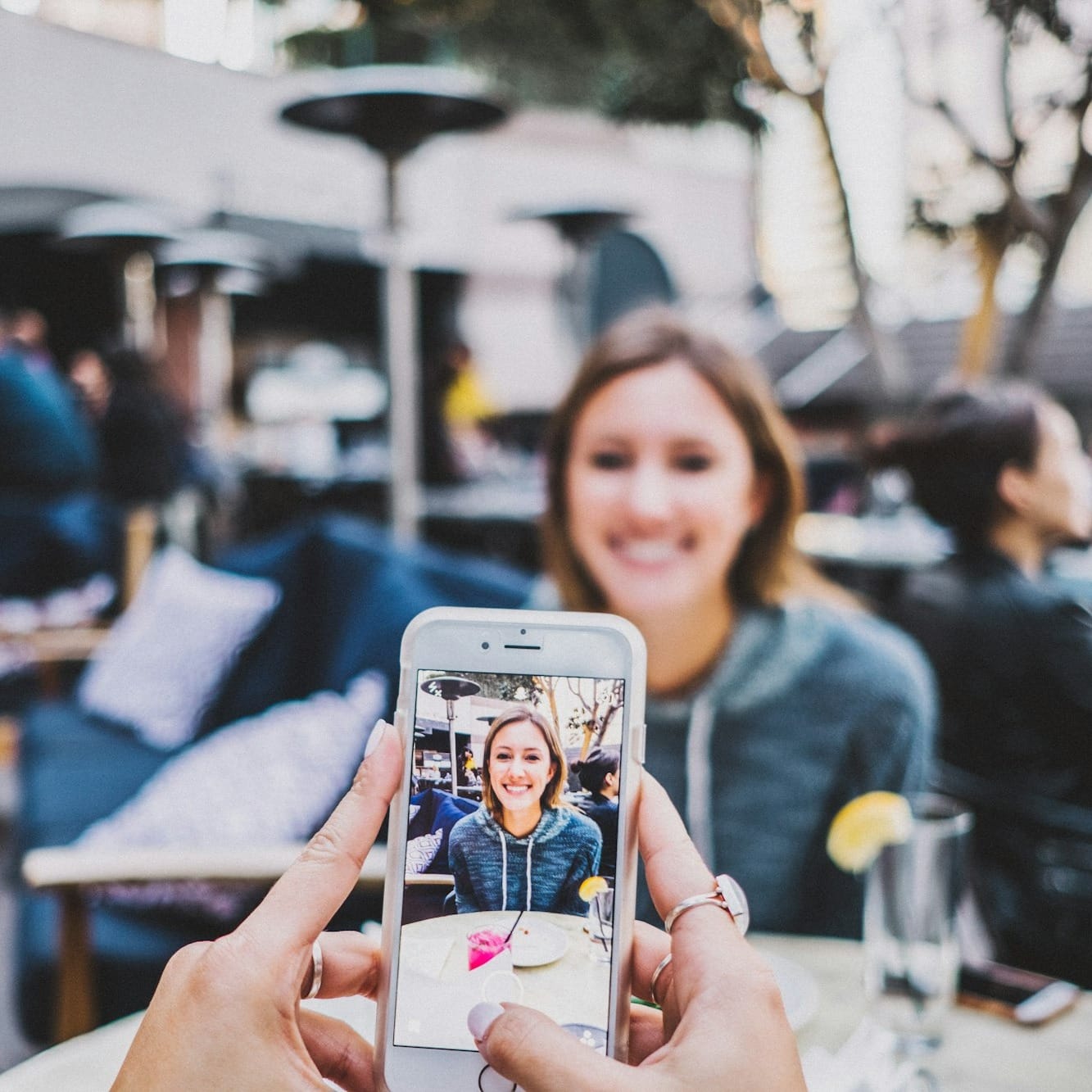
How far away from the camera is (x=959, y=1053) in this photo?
0.93m

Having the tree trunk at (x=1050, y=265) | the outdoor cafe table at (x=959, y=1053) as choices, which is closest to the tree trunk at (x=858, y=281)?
the tree trunk at (x=1050, y=265)

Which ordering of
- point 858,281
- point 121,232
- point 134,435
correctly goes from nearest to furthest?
point 858,281 < point 134,435 < point 121,232

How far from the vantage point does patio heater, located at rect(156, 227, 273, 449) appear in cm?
706

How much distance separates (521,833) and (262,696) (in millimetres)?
2010

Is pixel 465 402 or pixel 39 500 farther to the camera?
pixel 465 402

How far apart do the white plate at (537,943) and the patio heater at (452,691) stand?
0.29 ft

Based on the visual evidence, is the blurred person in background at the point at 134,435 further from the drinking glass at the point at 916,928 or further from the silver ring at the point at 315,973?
the silver ring at the point at 315,973

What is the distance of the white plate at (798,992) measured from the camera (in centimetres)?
91

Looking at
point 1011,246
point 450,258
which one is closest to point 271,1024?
point 1011,246

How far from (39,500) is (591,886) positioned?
4.27 meters

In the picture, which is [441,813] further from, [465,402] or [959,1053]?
[465,402]

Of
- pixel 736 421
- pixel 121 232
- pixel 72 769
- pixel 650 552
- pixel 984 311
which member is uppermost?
pixel 121 232

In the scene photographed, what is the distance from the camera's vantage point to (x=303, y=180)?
390 inches

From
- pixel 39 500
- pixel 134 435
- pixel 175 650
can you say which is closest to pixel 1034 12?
pixel 175 650
